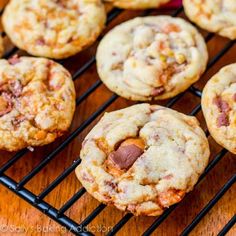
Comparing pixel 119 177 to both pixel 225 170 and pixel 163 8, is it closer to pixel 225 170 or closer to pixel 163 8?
pixel 225 170

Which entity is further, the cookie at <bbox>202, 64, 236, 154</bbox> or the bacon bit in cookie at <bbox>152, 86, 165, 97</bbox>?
the bacon bit in cookie at <bbox>152, 86, 165, 97</bbox>

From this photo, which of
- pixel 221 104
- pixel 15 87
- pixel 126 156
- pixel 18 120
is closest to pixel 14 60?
pixel 15 87

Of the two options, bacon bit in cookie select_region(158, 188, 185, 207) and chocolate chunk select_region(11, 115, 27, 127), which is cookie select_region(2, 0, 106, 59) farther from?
bacon bit in cookie select_region(158, 188, 185, 207)

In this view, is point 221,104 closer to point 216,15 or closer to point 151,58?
point 151,58

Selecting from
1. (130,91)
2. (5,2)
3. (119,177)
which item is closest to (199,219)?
(119,177)

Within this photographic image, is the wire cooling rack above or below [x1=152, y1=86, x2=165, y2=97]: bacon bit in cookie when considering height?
below

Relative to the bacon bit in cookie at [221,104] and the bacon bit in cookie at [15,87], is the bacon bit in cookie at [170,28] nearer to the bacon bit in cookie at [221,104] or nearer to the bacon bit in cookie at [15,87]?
the bacon bit in cookie at [221,104]

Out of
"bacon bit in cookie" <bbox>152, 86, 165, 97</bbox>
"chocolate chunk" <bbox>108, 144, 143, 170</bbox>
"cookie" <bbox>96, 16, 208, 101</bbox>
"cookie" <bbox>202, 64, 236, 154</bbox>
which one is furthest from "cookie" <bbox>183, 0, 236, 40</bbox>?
"chocolate chunk" <bbox>108, 144, 143, 170</bbox>
